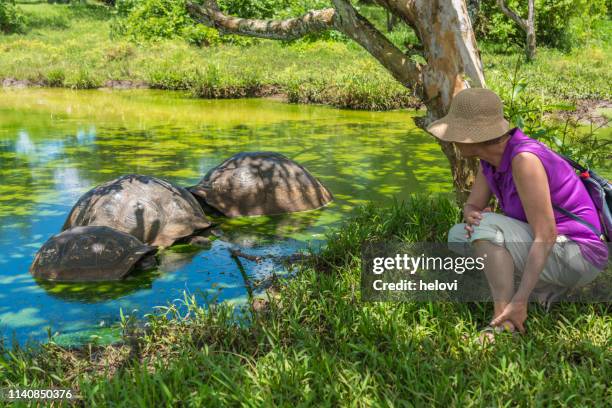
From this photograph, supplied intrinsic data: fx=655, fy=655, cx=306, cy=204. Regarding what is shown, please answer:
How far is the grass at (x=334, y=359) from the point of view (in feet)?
9.13

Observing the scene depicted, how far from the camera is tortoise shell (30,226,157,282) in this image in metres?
4.84

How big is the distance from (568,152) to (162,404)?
337cm

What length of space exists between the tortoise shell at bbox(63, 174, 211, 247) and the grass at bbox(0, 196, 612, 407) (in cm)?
166

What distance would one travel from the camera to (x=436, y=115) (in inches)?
197

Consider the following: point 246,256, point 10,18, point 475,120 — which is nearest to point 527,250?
point 475,120

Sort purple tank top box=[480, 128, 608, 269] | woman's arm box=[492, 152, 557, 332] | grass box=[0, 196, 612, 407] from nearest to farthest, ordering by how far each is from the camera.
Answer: grass box=[0, 196, 612, 407]
woman's arm box=[492, 152, 557, 332]
purple tank top box=[480, 128, 608, 269]

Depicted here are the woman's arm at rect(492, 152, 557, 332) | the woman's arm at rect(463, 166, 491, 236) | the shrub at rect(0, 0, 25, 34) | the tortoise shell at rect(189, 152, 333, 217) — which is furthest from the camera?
the shrub at rect(0, 0, 25, 34)

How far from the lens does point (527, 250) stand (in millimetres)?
3174

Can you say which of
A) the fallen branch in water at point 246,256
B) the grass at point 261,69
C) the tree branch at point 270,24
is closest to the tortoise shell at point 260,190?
the fallen branch in water at point 246,256

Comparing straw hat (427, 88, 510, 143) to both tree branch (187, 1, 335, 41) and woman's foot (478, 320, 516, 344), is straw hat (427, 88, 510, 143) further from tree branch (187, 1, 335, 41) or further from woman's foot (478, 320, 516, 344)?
tree branch (187, 1, 335, 41)

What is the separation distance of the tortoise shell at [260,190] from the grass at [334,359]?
2561 millimetres

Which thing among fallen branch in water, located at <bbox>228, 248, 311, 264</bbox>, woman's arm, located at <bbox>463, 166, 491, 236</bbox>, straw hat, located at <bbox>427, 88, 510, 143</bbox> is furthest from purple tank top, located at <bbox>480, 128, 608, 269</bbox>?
fallen branch in water, located at <bbox>228, 248, 311, 264</bbox>

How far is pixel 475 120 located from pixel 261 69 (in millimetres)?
13798

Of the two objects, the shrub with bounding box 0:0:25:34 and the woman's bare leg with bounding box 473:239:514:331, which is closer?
the woman's bare leg with bounding box 473:239:514:331
